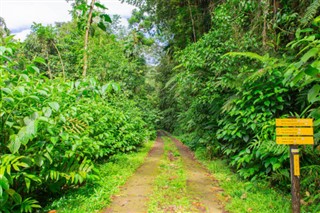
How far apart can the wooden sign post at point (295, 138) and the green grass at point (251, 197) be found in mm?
477

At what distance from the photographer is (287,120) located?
8.23 feet

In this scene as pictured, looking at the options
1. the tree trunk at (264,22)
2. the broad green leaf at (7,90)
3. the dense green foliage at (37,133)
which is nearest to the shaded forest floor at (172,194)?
the dense green foliage at (37,133)

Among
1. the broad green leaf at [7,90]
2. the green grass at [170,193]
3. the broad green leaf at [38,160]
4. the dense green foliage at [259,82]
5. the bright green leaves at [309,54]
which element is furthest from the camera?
the dense green foliage at [259,82]

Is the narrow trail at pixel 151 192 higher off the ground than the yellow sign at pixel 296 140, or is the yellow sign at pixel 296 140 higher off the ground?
the yellow sign at pixel 296 140

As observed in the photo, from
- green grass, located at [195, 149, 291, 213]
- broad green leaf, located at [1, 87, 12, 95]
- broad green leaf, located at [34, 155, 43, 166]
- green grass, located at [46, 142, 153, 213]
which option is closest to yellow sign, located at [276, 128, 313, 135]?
green grass, located at [195, 149, 291, 213]

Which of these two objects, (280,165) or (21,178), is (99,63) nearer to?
(21,178)

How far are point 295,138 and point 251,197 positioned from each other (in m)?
1.25

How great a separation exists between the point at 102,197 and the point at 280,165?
8.72ft

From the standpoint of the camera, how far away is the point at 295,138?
96.8 inches

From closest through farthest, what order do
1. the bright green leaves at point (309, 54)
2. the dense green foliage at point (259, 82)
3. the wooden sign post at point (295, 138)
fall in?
the bright green leaves at point (309, 54), the wooden sign post at point (295, 138), the dense green foliage at point (259, 82)

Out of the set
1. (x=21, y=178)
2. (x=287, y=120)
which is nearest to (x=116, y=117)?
(x=21, y=178)

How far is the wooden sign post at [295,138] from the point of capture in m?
2.44

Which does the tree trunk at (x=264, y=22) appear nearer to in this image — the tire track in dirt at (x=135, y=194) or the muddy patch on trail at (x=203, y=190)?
the muddy patch on trail at (x=203, y=190)

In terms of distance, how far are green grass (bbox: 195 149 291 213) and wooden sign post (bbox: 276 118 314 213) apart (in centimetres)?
48
